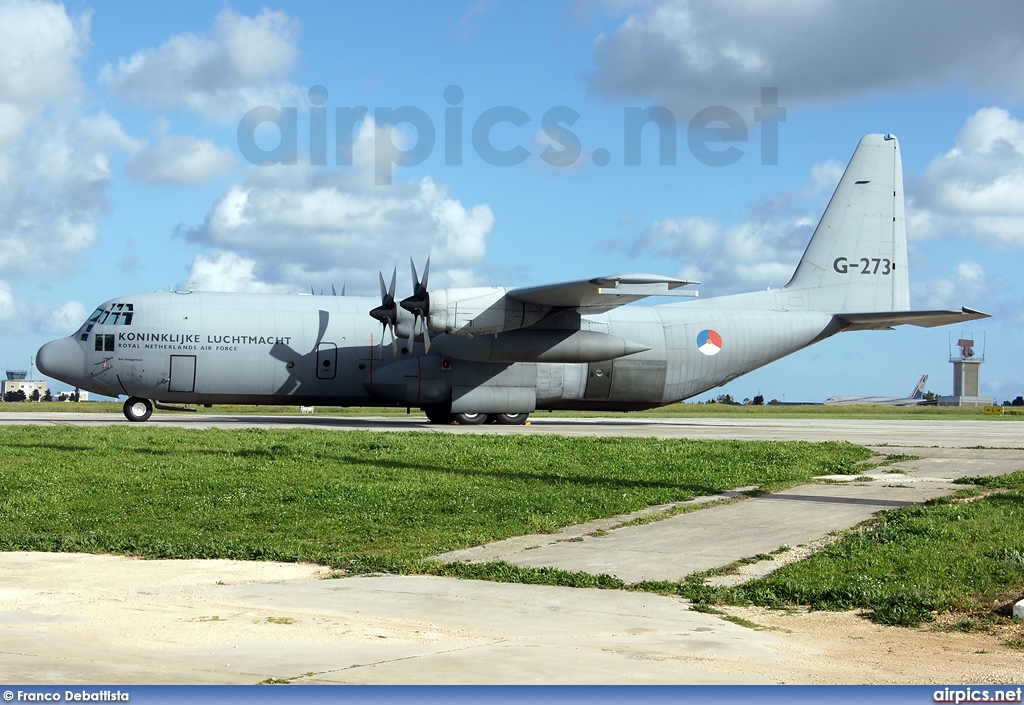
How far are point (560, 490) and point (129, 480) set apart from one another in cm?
602

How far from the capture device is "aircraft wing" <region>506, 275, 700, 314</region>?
28141 mm

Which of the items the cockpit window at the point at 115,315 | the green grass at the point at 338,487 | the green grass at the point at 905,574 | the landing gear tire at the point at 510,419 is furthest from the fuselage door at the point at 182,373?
the green grass at the point at 905,574

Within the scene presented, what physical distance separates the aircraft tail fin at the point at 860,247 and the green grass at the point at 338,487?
16.0 m

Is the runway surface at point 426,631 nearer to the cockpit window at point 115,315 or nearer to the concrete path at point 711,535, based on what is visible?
the concrete path at point 711,535

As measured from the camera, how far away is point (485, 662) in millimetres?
5746

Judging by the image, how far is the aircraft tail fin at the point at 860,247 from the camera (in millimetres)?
36562

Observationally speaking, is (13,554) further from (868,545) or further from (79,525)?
(868,545)

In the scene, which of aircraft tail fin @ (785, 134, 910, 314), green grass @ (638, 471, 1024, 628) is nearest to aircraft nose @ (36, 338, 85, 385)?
aircraft tail fin @ (785, 134, 910, 314)

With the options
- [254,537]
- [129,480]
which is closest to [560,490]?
[254,537]

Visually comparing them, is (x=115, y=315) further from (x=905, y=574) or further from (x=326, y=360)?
(x=905, y=574)

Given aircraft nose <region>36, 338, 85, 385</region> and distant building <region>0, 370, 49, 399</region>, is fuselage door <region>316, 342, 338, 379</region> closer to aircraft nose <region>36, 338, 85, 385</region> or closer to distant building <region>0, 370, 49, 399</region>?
aircraft nose <region>36, 338, 85, 385</region>

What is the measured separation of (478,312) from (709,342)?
29.6 ft

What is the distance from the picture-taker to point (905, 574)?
866 centimetres

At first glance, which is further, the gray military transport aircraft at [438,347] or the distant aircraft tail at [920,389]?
the distant aircraft tail at [920,389]
